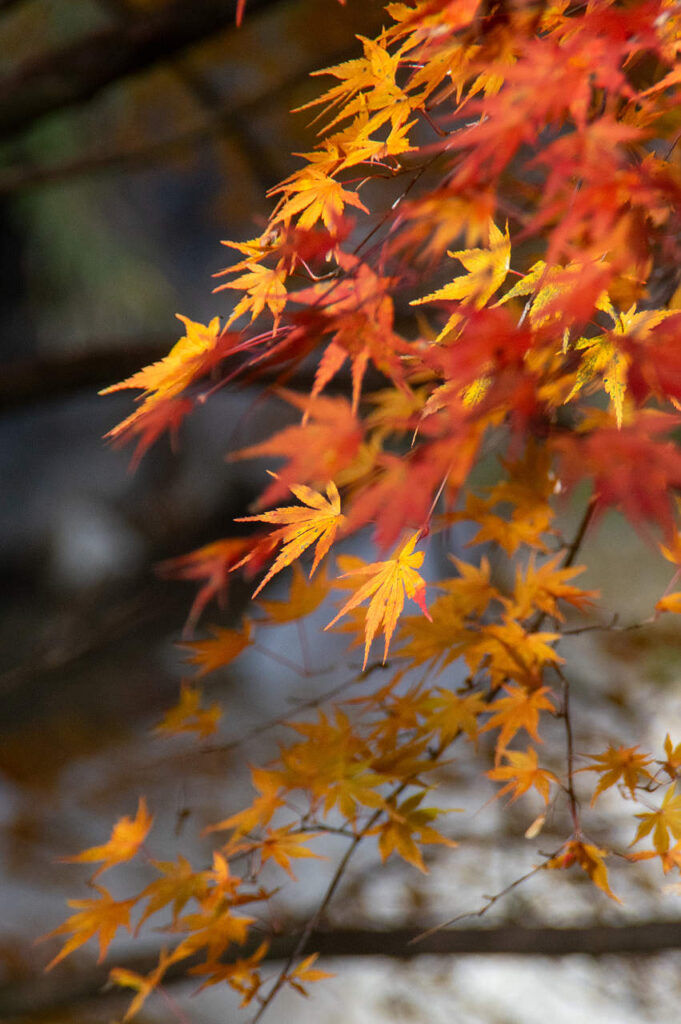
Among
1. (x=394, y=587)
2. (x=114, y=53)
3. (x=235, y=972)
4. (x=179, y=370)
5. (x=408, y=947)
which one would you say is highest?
(x=114, y=53)

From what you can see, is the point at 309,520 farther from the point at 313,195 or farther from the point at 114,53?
the point at 114,53

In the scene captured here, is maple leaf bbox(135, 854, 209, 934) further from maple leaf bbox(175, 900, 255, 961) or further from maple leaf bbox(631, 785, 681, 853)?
maple leaf bbox(631, 785, 681, 853)

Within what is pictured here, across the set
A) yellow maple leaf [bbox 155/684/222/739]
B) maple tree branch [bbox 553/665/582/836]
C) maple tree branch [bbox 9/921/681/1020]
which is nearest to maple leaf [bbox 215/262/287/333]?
maple tree branch [bbox 553/665/582/836]

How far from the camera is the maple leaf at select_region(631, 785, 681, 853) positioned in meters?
A: 0.64

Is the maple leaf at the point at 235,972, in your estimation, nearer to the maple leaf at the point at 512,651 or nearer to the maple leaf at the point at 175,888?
the maple leaf at the point at 175,888

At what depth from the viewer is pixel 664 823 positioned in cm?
65

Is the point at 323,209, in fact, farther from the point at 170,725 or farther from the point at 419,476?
the point at 170,725

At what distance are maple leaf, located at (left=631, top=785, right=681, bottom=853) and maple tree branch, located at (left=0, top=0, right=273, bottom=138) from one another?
1.42 m

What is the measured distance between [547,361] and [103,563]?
259 cm

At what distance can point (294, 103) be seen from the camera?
2375 mm

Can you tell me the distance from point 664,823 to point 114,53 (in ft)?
5.05

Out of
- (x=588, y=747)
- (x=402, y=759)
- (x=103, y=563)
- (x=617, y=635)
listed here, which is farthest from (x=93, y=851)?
(x=103, y=563)

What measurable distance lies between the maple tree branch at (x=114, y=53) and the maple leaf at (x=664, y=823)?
4.67 feet

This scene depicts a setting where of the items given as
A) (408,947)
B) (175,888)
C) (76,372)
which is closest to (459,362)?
(175,888)
